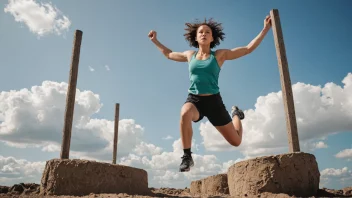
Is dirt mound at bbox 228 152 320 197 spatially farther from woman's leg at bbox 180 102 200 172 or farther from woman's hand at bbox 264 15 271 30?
woman's hand at bbox 264 15 271 30

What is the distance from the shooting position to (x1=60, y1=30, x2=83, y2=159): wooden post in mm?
6449

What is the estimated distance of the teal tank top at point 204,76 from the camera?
4.14 m

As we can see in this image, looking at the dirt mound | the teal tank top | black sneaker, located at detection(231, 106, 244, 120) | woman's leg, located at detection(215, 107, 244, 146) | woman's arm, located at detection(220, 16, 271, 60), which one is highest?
woman's arm, located at detection(220, 16, 271, 60)

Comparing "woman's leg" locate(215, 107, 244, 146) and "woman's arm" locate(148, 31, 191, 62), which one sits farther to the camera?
"woman's arm" locate(148, 31, 191, 62)

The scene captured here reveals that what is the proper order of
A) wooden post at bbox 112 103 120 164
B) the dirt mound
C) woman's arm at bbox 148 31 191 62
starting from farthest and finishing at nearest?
wooden post at bbox 112 103 120 164, the dirt mound, woman's arm at bbox 148 31 191 62

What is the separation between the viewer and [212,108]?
13.8ft

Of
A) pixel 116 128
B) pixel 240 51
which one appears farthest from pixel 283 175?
pixel 116 128

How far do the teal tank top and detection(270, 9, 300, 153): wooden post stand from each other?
231 cm

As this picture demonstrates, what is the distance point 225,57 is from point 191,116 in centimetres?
122

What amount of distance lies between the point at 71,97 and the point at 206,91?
149 inches

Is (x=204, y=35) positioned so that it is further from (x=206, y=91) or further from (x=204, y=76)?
(x=206, y=91)

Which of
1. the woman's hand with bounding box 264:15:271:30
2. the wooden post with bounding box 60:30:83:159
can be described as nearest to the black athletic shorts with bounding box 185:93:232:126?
the woman's hand with bounding box 264:15:271:30

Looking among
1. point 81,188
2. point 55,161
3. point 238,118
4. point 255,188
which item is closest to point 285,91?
point 238,118

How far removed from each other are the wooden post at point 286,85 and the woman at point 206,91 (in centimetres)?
146
